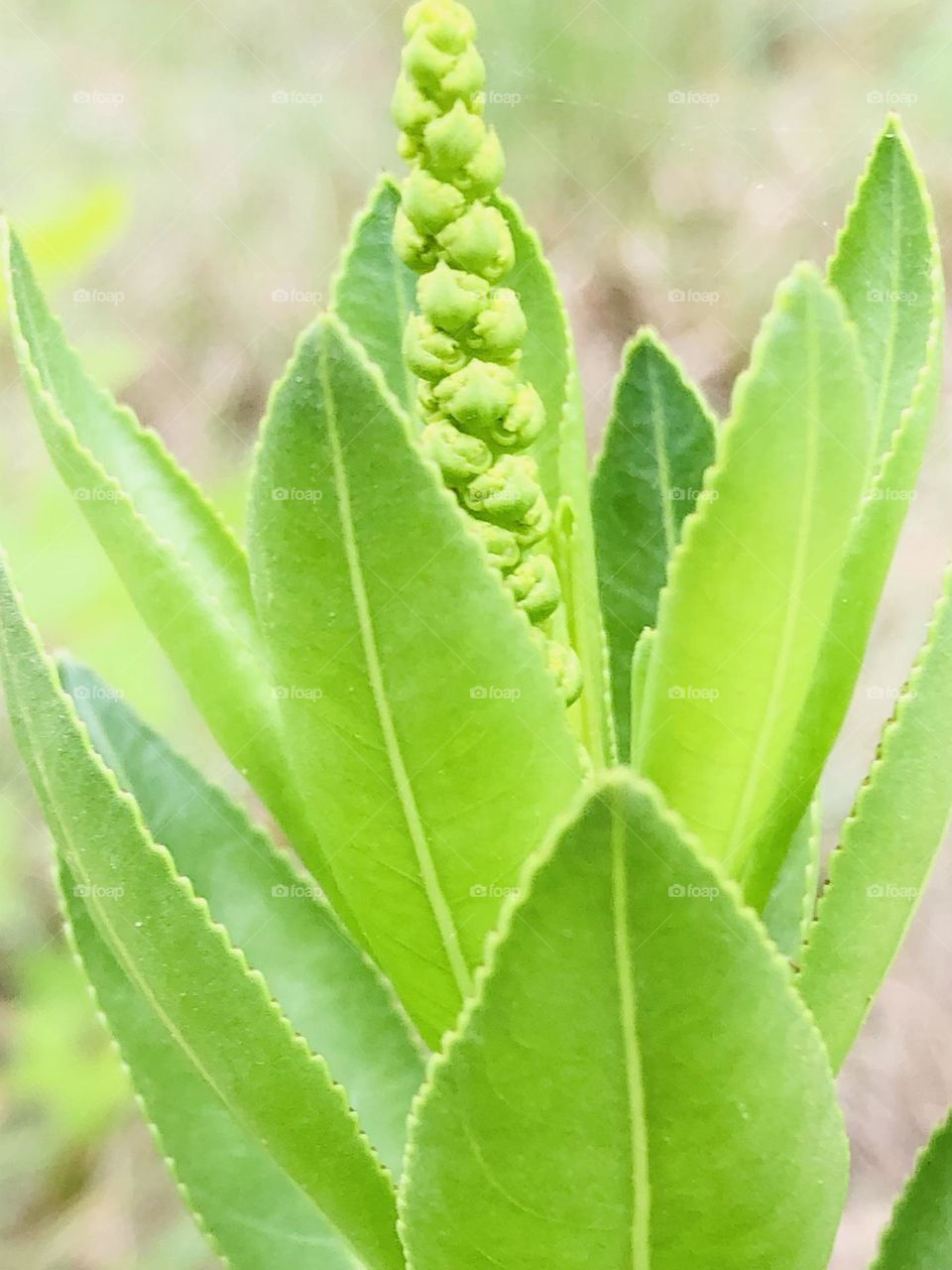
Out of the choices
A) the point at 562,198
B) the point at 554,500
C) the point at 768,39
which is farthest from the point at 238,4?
the point at 554,500

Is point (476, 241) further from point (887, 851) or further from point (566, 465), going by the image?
point (887, 851)

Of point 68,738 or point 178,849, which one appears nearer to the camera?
point 68,738

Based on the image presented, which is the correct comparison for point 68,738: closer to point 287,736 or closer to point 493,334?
point 287,736

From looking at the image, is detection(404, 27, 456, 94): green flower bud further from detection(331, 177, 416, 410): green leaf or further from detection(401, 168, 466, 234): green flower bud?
detection(331, 177, 416, 410): green leaf

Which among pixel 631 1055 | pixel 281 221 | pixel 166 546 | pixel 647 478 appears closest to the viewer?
pixel 631 1055

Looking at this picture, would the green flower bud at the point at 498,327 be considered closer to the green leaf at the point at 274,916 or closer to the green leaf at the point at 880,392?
the green leaf at the point at 880,392

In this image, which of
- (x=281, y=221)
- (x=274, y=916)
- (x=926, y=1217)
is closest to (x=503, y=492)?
(x=274, y=916)
